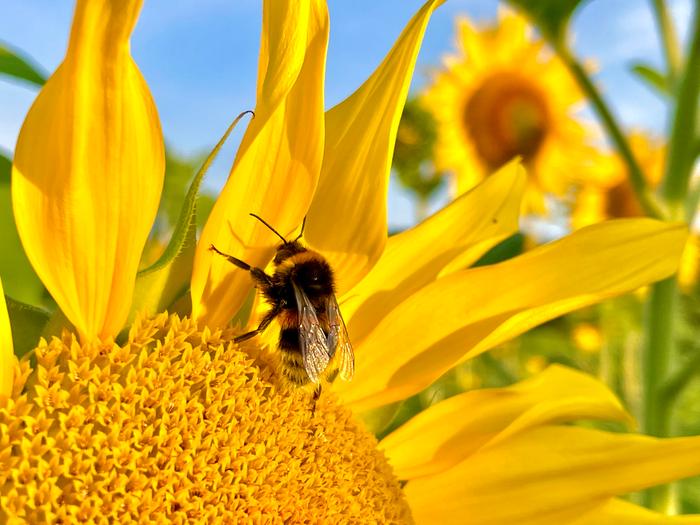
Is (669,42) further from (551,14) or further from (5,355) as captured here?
(5,355)

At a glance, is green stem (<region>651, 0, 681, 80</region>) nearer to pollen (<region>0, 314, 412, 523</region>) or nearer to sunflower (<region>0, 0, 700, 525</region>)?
sunflower (<region>0, 0, 700, 525</region>)

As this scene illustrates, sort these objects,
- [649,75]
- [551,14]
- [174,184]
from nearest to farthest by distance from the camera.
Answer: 1. [551,14]
2. [174,184]
3. [649,75]

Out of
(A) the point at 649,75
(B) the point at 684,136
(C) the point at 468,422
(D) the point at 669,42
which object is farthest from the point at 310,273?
(A) the point at 649,75

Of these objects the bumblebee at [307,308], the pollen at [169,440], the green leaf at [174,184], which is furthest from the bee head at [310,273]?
the green leaf at [174,184]

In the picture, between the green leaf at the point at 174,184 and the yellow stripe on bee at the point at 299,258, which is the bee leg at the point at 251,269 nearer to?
the yellow stripe on bee at the point at 299,258

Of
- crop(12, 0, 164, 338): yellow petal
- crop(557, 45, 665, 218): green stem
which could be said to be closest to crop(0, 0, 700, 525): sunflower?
crop(12, 0, 164, 338): yellow petal

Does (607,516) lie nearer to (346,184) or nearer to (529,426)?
(529,426)

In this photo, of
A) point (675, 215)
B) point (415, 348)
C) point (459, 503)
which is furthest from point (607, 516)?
point (675, 215)
